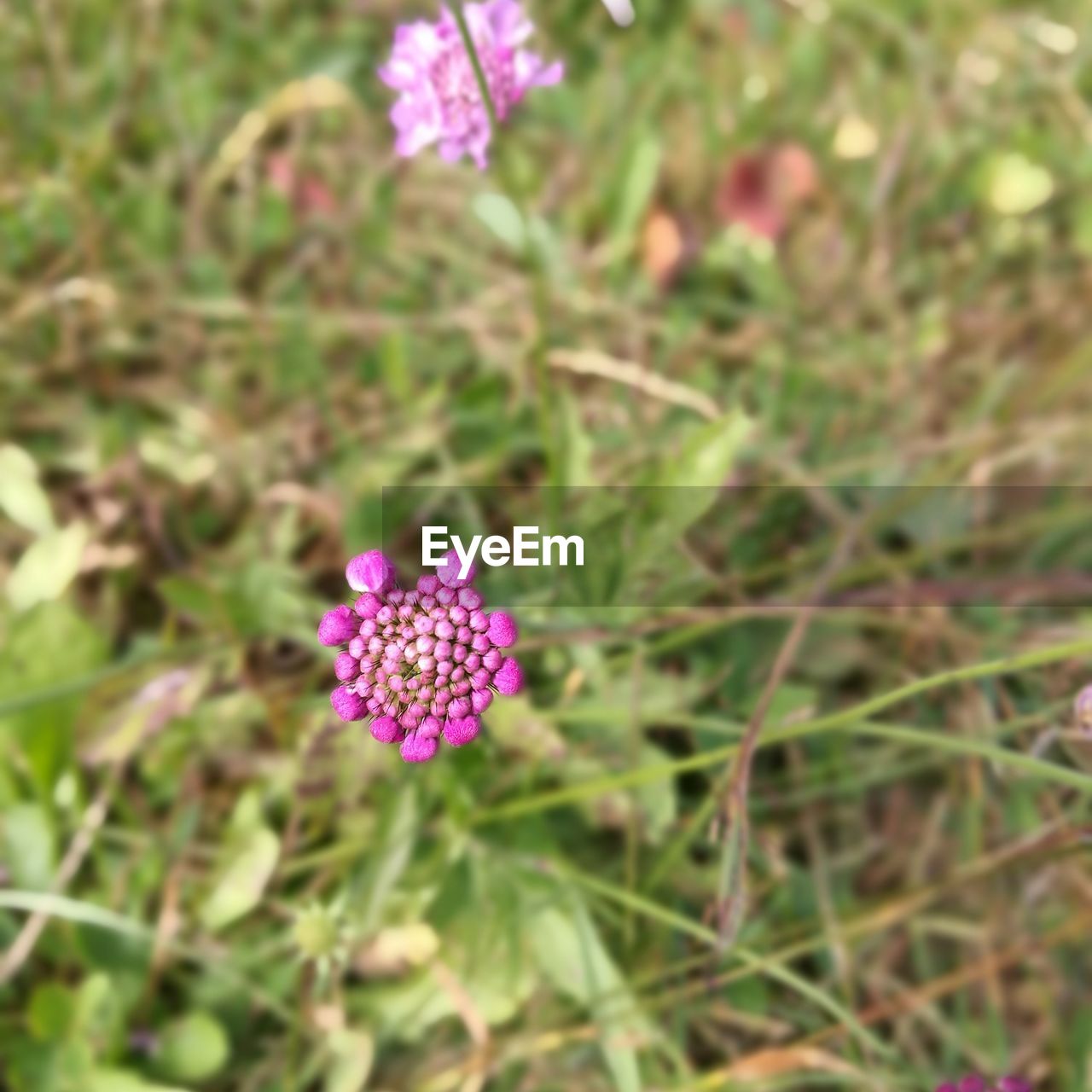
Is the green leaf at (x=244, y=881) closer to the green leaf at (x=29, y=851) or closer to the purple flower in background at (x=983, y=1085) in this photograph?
the green leaf at (x=29, y=851)

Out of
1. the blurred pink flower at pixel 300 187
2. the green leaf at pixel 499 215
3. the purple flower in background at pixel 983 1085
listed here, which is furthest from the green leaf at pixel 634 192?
the purple flower in background at pixel 983 1085

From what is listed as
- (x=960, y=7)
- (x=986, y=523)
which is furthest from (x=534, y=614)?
(x=960, y=7)

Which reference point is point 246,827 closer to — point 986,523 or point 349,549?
point 349,549

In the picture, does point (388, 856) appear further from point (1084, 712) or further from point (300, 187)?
point (300, 187)

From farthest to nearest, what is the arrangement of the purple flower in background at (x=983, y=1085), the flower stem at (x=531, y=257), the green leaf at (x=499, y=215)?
1. the green leaf at (x=499, y=215)
2. the purple flower in background at (x=983, y=1085)
3. the flower stem at (x=531, y=257)

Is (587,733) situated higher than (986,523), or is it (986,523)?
(587,733)
